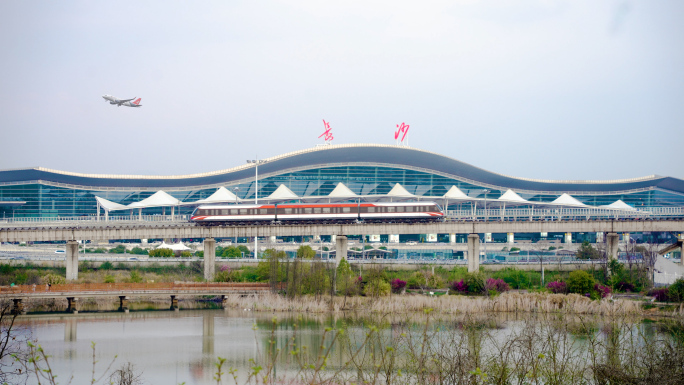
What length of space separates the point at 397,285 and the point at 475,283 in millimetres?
5777

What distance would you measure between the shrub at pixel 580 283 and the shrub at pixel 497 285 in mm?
4555

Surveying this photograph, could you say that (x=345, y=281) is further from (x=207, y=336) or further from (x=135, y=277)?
A: (x=135, y=277)

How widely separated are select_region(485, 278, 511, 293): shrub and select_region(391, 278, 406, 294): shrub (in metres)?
6.25

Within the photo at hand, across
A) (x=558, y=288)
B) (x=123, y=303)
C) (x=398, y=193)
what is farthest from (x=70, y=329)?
(x=398, y=193)

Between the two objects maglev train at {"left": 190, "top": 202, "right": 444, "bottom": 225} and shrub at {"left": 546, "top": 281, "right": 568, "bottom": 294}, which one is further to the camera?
maglev train at {"left": 190, "top": 202, "right": 444, "bottom": 225}

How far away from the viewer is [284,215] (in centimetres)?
6788

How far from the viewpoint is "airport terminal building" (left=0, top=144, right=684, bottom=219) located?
108062 mm

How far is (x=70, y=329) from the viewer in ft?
132

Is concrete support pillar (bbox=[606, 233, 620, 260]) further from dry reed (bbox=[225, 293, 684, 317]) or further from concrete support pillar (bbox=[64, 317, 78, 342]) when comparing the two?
concrete support pillar (bbox=[64, 317, 78, 342])

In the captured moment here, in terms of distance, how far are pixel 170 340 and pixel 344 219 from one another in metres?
33.4

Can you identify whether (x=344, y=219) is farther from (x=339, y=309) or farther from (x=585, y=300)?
(x=585, y=300)

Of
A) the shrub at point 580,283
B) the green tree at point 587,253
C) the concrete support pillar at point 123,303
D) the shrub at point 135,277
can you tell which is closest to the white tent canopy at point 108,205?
the shrub at point 135,277

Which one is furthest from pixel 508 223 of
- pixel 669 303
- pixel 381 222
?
pixel 669 303

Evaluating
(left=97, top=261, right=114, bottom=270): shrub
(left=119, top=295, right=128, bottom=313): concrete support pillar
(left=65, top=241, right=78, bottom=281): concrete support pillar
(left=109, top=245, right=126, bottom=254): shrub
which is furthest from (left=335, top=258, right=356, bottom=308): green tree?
(left=109, top=245, right=126, bottom=254): shrub
